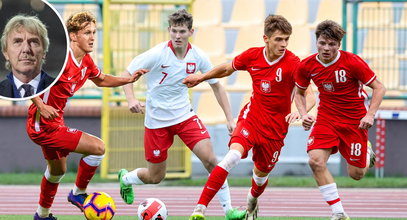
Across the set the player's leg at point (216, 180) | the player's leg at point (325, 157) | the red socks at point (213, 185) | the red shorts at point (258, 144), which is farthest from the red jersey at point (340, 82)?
the red socks at point (213, 185)

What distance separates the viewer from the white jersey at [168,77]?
10461 millimetres

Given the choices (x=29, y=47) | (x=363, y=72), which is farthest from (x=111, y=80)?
(x=363, y=72)

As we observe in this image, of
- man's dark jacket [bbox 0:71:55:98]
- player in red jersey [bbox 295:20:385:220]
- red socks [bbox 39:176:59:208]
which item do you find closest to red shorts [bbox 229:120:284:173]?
player in red jersey [bbox 295:20:385:220]

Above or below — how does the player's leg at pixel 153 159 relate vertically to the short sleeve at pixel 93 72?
below

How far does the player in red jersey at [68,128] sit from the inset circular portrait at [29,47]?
0.35 m

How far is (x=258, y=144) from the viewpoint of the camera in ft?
31.8

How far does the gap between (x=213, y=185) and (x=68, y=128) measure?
165 cm

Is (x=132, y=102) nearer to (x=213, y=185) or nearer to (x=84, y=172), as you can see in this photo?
(x=84, y=172)

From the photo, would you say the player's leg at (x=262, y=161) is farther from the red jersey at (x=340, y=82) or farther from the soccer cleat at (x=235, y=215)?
the red jersey at (x=340, y=82)

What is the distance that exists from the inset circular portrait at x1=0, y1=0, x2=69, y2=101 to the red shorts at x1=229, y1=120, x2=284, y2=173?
6.22 ft

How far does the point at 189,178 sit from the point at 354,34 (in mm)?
3679

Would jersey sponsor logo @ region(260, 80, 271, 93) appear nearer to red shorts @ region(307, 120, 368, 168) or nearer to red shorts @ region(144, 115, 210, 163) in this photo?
red shorts @ region(307, 120, 368, 168)

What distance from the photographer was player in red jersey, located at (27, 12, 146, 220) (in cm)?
948

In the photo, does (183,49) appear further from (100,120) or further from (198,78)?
(100,120)
